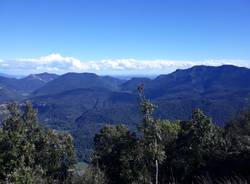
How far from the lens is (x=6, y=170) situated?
41969 millimetres

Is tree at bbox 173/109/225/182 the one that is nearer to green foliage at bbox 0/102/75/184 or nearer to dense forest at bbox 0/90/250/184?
dense forest at bbox 0/90/250/184

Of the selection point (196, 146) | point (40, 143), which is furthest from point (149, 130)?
point (40, 143)

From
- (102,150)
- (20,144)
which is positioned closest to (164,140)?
(102,150)

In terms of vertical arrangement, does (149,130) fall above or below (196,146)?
above

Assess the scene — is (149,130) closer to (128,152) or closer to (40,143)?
(128,152)

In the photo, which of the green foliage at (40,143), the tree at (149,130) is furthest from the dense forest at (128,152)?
the tree at (149,130)

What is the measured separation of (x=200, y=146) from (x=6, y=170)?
21.9 metres

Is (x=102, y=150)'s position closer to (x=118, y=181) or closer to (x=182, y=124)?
(x=118, y=181)

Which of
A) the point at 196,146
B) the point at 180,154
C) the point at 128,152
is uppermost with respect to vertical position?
the point at 196,146

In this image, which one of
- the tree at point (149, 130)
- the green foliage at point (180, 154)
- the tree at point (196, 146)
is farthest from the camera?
the tree at point (196, 146)

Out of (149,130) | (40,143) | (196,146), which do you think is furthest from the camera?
(40,143)

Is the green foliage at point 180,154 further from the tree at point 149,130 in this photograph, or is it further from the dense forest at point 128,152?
the tree at point 149,130

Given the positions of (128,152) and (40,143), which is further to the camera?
(40,143)

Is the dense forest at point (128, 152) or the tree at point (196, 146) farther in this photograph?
the tree at point (196, 146)
